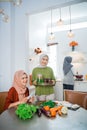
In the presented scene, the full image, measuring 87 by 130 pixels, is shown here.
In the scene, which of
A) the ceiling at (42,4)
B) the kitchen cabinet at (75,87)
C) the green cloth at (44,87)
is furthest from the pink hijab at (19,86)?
the kitchen cabinet at (75,87)

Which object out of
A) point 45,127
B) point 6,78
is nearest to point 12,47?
point 6,78

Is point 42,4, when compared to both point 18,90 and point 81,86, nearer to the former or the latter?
point 18,90

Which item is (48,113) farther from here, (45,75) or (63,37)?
(63,37)

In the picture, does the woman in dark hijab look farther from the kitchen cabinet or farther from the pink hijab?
the pink hijab

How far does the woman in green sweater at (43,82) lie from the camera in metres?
2.60

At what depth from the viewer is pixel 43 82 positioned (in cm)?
262

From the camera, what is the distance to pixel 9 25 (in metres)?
3.49

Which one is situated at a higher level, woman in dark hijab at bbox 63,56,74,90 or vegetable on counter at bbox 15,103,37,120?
woman in dark hijab at bbox 63,56,74,90

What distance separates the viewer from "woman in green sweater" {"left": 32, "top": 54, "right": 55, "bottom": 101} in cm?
260

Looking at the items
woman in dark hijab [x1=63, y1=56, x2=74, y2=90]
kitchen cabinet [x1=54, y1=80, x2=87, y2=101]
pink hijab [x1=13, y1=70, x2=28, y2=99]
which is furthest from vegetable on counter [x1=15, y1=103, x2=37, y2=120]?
kitchen cabinet [x1=54, y1=80, x2=87, y2=101]

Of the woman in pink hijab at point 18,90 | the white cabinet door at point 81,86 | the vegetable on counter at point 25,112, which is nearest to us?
the vegetable on counter at point 25,112

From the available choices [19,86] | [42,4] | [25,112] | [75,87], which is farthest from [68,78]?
[25,112]

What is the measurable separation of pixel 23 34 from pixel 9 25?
41cm

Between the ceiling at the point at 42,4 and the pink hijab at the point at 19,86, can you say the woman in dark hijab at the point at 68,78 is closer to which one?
the ceiling at the point at 42,4
